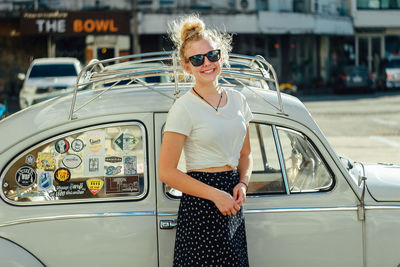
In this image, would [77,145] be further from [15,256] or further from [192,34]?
[192,34]

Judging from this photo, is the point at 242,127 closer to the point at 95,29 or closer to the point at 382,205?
the point at 382,205

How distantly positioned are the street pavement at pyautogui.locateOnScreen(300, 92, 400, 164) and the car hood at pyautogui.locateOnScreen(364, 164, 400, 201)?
269 inches

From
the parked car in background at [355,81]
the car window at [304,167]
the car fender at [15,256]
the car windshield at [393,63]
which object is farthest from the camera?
the car windshield at [393,63]

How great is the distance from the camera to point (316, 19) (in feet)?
111

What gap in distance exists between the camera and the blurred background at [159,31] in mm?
29206

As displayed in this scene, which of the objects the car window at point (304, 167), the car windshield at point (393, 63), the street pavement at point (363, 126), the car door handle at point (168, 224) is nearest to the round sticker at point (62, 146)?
the car door handle at point (168, 224)

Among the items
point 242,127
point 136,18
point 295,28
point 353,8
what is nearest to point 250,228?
point 242,127

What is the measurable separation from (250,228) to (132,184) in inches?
26.8

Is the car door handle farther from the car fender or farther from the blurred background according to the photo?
the blurred background

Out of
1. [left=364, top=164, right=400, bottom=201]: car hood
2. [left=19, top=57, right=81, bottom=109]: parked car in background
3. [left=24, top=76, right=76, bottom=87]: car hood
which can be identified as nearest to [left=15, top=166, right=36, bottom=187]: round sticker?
[left=364, top=164, right=400, bottom=201]: car hood

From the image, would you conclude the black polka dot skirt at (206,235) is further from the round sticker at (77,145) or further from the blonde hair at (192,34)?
the round sticker at (77,145)

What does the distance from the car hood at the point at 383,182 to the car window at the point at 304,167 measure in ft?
0.86

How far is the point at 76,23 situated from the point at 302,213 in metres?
27.3

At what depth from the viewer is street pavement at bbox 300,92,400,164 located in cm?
1160
